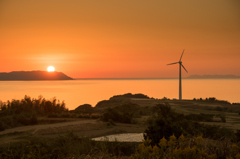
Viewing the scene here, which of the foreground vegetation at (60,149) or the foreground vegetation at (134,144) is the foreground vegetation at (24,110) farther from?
the foreground vegetation at (60,149)

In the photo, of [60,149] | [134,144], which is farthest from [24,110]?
[60,149]

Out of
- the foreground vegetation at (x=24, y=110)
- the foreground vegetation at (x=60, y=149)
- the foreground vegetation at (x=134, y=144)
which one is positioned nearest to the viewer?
the foreground vegetation at (x=134, y=144)

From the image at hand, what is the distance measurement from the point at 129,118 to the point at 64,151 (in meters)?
10.6

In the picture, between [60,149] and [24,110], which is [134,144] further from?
[24,110]

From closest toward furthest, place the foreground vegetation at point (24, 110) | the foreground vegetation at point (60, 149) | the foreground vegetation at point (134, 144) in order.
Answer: the foreground vegetation at point (134, 144), the foreground vegetation at point (60, 149), the foreground vegetation at point (24, 110)

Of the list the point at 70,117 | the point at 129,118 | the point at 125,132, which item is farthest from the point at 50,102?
the point at 125,132

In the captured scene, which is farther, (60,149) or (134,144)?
(134,144)

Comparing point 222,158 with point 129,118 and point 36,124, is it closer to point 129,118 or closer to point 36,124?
point 129,118

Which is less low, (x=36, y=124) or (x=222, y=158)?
(x=222, y=158)

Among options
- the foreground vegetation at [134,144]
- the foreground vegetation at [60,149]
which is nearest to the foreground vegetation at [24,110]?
the foreground vegetation at [134,144]

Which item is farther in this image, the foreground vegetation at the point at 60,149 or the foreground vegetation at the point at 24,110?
the foreground vegetation at the point at 24,110

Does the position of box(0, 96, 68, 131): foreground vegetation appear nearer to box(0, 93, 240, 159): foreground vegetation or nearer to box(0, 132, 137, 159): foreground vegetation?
box(0, 93, 240, 159): foreground vegetation

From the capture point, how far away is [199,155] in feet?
20.7

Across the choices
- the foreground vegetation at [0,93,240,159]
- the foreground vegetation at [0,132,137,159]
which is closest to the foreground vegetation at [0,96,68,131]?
the foreground vegetation at [0,93,240,159]
